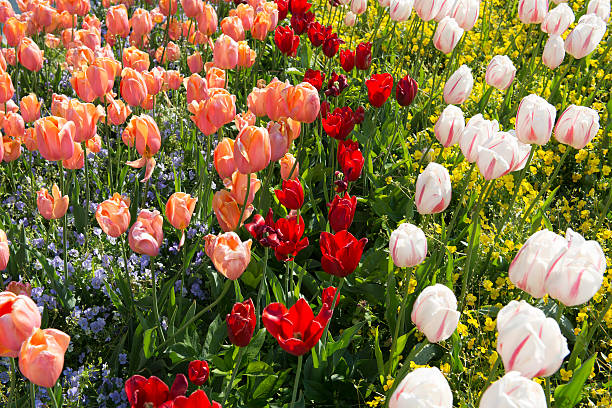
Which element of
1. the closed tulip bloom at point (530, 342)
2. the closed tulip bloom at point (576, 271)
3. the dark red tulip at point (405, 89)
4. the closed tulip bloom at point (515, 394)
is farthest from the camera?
the dark red tulip at point (405, 89)

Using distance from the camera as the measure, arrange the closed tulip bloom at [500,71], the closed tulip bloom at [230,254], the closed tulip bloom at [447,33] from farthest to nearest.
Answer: the closed tulip bloom at [447,33] < the closed tulip bloom at [500,71] < the closed tulip bloom at [230,254]

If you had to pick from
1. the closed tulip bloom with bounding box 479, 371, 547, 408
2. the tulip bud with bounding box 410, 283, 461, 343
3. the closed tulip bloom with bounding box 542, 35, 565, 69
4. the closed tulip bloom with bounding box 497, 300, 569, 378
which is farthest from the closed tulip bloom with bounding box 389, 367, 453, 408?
the closed tulip bloom with bounding box 542, 35, 565, 69

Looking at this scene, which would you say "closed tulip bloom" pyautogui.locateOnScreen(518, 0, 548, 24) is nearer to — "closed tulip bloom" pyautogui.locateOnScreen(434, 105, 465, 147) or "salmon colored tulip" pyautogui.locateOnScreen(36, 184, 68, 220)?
"closed tulip bloom" pyautogui.locateOnScreen(434, 105, 465, 147)

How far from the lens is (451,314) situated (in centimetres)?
149

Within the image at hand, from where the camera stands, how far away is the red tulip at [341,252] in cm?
170

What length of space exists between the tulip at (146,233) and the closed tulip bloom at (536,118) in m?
1.25

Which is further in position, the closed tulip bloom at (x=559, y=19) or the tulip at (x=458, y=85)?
the closed tulip bloom at (x=559, y=19)

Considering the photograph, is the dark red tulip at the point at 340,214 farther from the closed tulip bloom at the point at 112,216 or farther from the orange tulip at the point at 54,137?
the orange tulip at the point at 54,137

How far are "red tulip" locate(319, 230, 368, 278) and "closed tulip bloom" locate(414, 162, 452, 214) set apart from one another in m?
0.32

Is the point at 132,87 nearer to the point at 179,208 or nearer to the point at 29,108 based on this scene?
the point at 29,108

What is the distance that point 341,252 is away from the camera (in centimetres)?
170

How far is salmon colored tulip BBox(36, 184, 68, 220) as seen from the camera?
216 centimetres

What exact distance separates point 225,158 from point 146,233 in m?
0.39

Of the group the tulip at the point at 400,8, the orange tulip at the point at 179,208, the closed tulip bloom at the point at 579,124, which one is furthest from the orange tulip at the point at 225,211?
the tulip at the point at 400,8
